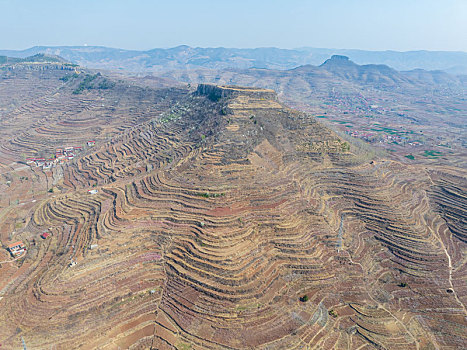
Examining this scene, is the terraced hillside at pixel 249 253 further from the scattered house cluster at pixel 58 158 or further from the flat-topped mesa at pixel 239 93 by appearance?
the scattered house cluster at pixel 58 158

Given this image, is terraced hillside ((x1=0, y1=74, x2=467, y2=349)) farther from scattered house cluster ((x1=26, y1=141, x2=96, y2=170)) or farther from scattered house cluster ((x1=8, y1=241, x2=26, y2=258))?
scattered house cluster ((x1=26, y1=141, x2=96, y2=170))

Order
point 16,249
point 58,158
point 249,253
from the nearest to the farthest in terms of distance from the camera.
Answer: point 249,253, point 16,249, point 58,158

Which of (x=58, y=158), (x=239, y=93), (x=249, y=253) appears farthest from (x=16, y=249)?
(x=239, y=93)

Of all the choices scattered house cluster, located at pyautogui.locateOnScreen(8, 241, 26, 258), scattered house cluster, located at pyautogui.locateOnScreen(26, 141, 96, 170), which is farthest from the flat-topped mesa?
scattered house cluster, located at pyautogui.locateOnScreen(8, 241, 26, 258)

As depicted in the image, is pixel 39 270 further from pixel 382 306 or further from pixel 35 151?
pixel 35 151

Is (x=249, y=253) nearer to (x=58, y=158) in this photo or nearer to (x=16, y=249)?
(x=16, y=249)
